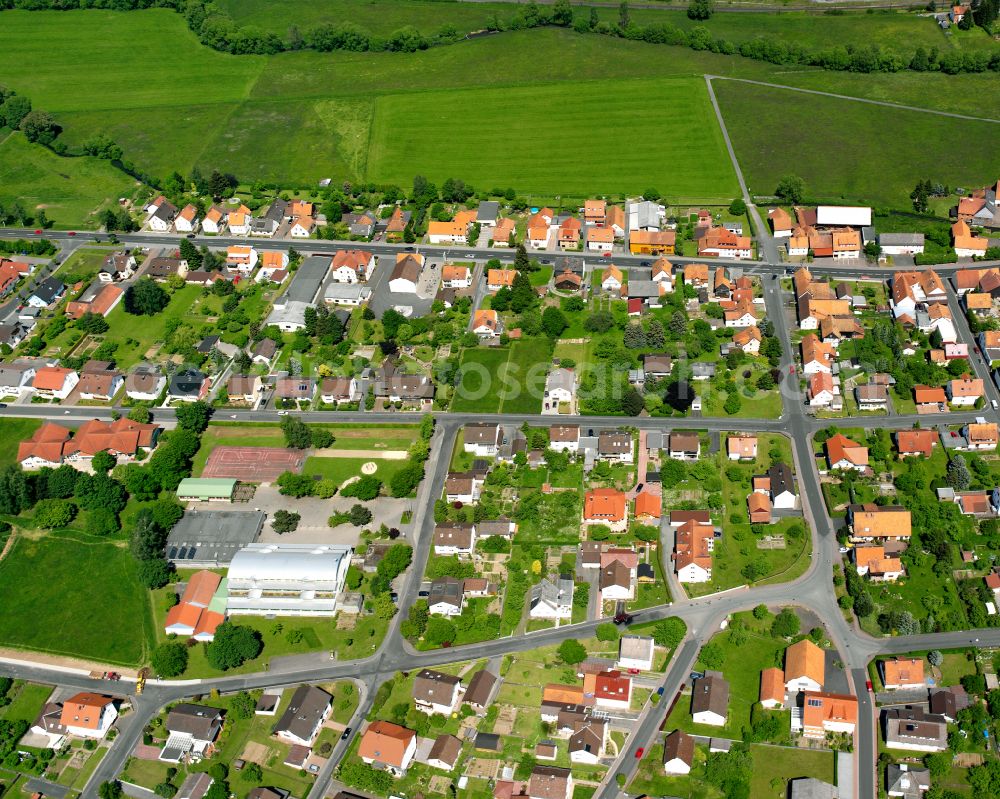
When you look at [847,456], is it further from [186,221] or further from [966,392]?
[186,221]

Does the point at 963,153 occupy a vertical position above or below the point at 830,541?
above

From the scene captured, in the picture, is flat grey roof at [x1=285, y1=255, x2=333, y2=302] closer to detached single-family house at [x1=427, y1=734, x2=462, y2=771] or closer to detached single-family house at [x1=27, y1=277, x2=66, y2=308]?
detached single-family house at [x1=27, y1=277, x2=66, y2=308]

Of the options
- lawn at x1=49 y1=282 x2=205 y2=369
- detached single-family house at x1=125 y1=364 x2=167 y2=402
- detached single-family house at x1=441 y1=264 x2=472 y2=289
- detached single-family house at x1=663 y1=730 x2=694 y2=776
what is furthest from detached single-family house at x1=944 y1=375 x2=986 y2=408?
lawn at x1=49 y1=282 x2=205 y2=369

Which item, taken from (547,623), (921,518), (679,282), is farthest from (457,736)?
(679,282)

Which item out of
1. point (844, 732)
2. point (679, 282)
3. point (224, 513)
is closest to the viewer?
point (844, 732)

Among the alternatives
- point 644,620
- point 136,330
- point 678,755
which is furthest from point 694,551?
point 136,330

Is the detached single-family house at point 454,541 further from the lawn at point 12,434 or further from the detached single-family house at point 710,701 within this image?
the lawn at point 12,434

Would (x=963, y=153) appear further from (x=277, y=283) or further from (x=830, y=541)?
(x=277, y=283)
